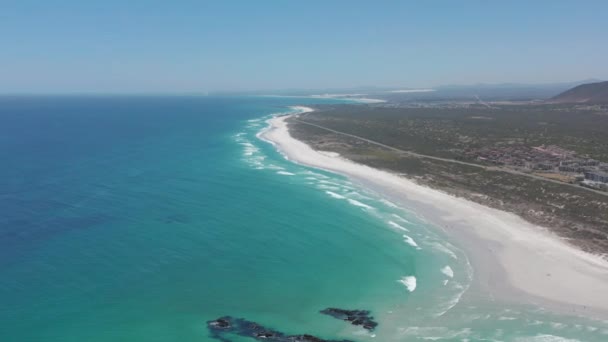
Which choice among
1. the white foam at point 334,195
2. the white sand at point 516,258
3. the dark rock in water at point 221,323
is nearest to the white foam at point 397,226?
the white sand at point 516,258

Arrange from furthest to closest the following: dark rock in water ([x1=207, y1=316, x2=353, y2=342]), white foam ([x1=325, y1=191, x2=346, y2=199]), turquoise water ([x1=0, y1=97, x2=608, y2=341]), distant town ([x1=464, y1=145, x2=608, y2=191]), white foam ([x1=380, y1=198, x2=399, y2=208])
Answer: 1. distant town ([x1=464, y1=145, x2=608, y2=191])
2. white foam ([x1=325, y1=191, x2=346, y2=199])
3. white foam ([x1=380, y1=198, x2=399, y2=208])
4. turquoise water ([x1=0, y1=97, x2=608, y2=341])
5. dark rock in water ([x1=207, y1=316, x2=353, y2=342])

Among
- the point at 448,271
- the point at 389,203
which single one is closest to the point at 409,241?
the point at 448,271

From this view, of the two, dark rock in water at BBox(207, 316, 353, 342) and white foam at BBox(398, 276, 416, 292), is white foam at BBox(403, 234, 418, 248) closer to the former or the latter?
white foam at BBox(398, 276, 416, 292)

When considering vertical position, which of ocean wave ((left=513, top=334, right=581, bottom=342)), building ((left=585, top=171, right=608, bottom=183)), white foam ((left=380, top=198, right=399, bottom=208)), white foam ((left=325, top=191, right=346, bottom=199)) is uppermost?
building ((left=585, top=171, right=608, bottom=183))

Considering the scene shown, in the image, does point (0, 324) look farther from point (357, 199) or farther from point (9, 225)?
point (357, 199)

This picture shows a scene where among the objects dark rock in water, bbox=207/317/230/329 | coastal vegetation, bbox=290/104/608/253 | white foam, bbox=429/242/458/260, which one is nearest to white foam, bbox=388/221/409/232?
white foam, bbox=429/242/458/260

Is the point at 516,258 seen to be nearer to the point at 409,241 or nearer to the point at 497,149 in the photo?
the point at 409,241

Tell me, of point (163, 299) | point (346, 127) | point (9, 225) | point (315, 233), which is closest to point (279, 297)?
point (163, 299)

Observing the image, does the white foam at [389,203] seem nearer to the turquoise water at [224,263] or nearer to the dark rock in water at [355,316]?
the turquoise water at [224,263]
